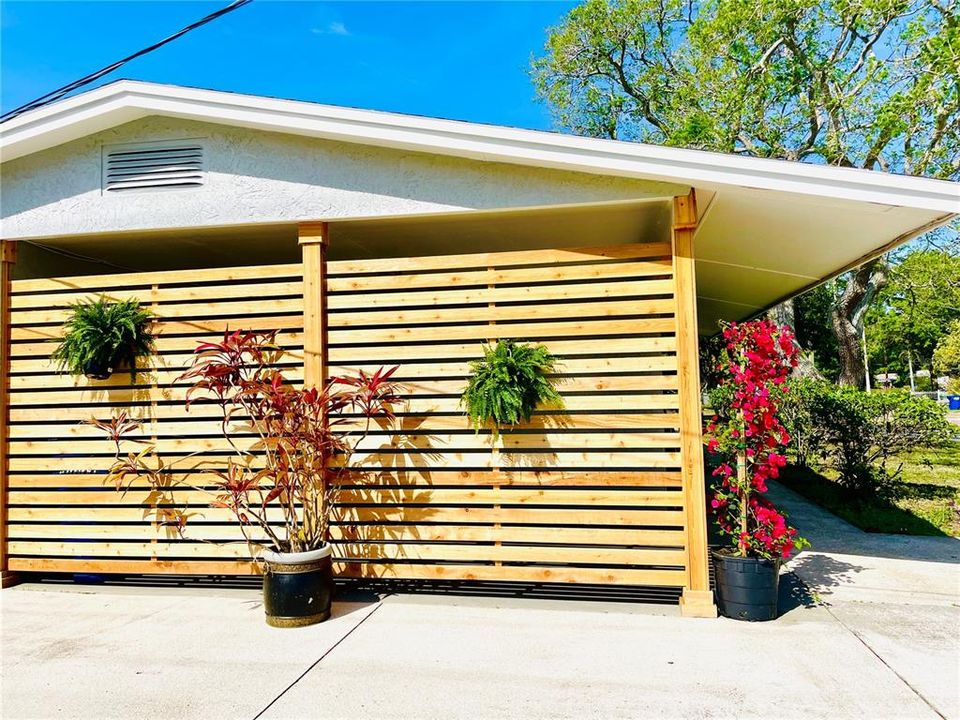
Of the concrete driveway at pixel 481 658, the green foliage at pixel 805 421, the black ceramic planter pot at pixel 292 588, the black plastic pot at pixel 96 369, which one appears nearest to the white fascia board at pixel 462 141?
the black plastic pot at pixel 96 369

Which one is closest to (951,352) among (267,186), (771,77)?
(771,77)

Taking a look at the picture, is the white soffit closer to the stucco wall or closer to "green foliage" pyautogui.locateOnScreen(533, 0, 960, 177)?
the stucco wall

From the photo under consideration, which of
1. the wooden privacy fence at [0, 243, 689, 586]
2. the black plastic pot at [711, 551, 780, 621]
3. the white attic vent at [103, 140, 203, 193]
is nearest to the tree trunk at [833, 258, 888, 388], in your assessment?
the wooden privacy fence at [0, 243, 689, 586]

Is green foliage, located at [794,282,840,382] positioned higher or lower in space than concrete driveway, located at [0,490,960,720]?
higher

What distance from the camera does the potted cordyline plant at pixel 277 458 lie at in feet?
13.8

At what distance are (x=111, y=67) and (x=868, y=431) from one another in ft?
29.4

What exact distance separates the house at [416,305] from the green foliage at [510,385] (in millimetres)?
170

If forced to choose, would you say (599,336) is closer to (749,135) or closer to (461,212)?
(461,212)

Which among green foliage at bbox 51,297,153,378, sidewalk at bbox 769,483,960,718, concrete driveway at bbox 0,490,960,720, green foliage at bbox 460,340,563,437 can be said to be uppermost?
green foliage at bbox 51,297,153,378

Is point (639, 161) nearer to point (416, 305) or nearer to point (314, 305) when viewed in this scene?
point (416, 305)

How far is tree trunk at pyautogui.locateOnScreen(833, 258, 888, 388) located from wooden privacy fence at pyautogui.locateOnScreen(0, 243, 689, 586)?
495 inches

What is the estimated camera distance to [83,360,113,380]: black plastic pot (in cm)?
480

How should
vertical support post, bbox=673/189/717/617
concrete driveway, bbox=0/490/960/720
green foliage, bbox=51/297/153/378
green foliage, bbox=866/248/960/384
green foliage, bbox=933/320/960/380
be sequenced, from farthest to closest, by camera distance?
green foliage, bbox=933/320/960/380
green foliage, bbox=866/248/960/384
green foliage, bbox=51/297/153/378
vertical support post, bbox=673/189/717/617
concrete driveway, bbox=0/490/960/720

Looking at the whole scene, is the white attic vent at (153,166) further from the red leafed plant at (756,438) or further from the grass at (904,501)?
the grass at (904,501)
